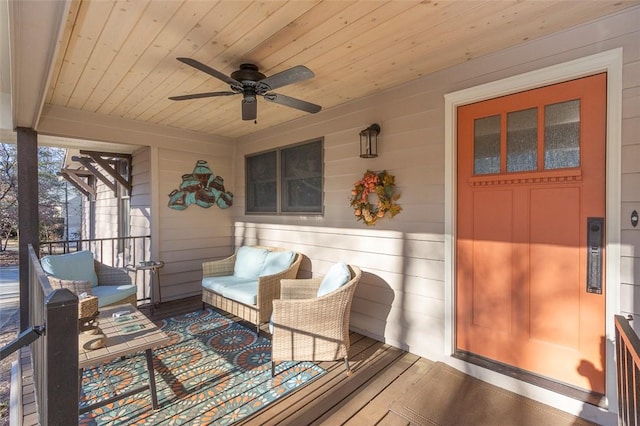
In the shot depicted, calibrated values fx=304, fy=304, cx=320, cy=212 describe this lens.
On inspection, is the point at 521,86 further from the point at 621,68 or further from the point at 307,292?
the point at 307,292

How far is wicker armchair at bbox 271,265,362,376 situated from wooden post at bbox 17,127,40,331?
2945mm

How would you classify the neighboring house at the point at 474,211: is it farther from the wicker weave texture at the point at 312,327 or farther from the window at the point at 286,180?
the wicker weave texture at the point at 312,327

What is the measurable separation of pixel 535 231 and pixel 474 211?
456 mm

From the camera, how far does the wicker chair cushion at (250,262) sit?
4.13m

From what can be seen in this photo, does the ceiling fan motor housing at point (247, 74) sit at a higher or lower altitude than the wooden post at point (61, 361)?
higher

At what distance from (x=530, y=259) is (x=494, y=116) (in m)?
1.17

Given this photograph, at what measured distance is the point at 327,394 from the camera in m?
2.33

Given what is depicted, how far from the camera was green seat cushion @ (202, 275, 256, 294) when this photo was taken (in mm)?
3814

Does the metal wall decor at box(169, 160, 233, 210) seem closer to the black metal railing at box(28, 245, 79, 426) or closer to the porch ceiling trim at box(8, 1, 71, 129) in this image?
the porch ceiling trim at box(8, 1, 71, 129)

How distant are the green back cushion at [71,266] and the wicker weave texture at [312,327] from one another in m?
2.55

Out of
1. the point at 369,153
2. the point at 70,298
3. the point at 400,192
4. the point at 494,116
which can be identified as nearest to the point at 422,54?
the point at 494,116

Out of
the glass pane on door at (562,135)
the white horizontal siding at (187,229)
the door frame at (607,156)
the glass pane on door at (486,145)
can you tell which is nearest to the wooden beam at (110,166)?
the white horizontal siding at (187,229)

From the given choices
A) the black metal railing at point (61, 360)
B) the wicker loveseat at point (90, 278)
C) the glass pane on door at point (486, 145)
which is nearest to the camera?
the black metal railing at point (61, 360)

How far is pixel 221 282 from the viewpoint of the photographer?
3914mm
